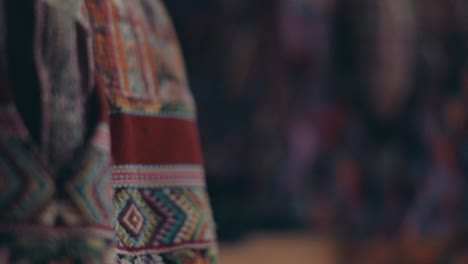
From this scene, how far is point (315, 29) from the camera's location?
1139mm

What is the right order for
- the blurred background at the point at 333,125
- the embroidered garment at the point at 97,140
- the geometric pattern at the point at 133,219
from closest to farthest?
the embroidered garment at the point at 97,140 → the geometric pattern at the point at 133,219 → the blurred background at the point at 333,125

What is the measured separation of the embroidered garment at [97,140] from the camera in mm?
466

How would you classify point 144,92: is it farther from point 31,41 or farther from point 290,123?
point 290,123

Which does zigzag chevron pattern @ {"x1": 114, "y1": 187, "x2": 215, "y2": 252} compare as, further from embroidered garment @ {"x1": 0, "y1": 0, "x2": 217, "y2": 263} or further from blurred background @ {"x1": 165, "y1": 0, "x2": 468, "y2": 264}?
blurred background @ {"x1": 165, "y1": 0, "x2": 468, "y2": 264}

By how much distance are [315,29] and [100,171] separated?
2.25ft

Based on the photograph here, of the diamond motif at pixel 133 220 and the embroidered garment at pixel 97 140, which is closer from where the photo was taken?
the embroidered garment at pixel 97 140

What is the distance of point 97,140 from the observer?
527 mm

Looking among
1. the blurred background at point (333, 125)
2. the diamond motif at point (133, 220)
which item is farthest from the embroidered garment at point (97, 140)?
the blurred background at point (333, 125)

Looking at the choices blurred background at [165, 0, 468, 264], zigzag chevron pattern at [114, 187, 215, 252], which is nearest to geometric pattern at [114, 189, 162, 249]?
zigzag chevron pattern at [114, 187, 215, 252]

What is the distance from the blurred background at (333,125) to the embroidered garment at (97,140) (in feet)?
1.32

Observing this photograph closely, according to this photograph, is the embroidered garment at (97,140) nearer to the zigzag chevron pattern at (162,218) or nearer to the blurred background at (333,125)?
the zigzag chevron pattern at (162,218)

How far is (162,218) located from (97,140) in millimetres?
132

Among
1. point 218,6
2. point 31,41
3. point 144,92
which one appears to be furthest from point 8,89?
point 218,6

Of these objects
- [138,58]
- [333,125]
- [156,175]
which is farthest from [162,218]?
[333,125]
